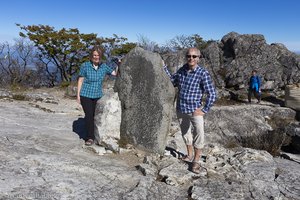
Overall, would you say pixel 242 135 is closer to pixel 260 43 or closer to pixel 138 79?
pixel 138 79

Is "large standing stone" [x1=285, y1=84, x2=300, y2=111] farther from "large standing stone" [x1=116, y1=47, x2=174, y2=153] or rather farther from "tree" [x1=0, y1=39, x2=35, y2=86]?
"tree" [x1=0, y1=39, x2=35, y2=86]

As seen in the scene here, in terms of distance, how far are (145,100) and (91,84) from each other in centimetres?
119

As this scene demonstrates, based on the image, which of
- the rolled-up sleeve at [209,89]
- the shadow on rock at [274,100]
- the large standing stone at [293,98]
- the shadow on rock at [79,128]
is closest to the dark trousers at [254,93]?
the shadow on rock at [274,100]

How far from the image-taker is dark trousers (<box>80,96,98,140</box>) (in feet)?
23.7

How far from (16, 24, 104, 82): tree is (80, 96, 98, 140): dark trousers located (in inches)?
912

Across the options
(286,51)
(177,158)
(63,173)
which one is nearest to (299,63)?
(286,51)

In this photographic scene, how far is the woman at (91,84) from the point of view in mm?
7016

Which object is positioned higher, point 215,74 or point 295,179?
point 215,74

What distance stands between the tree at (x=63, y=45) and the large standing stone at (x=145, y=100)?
2341 cm

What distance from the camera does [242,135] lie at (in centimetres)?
1229

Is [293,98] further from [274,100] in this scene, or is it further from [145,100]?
[145,100]

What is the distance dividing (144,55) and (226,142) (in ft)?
19.1

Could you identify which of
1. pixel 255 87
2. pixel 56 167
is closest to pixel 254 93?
pixel 255 87

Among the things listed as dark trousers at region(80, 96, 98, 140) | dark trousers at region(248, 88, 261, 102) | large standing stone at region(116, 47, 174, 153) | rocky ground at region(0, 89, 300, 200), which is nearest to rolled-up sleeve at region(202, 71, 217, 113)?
large standing stone at region(116, 47, 174, 153)
